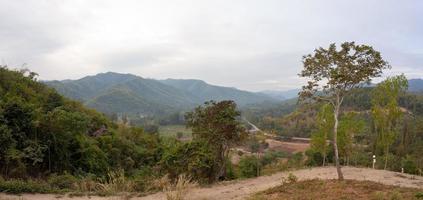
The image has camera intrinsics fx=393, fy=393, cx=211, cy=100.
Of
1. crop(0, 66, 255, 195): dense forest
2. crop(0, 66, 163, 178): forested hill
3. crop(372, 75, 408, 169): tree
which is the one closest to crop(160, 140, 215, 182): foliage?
crop(0, 66, 255, 195): dense forest

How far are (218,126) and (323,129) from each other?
7.25 metres

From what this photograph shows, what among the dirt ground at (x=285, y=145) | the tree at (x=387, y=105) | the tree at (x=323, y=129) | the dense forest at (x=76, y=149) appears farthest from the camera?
the dirt ground at (x=285, y=145)

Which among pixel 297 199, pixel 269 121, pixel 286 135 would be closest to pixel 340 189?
pixel 297 199

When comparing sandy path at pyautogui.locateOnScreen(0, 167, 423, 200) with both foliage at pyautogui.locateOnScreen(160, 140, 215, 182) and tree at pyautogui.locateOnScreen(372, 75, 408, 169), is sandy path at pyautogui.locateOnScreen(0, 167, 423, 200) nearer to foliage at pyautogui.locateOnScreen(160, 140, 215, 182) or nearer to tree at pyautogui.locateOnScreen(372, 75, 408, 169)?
foliage at pyautogui.locateOnScreen(160, 140, 215, 182)

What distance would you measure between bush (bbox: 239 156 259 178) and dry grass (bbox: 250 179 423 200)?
11.6m

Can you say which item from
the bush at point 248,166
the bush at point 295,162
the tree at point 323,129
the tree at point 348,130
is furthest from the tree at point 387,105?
the bush at point 248,166

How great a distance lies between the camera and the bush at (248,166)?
73.7 ft

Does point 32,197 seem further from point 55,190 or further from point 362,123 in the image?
point 362,123

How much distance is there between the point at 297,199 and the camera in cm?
867

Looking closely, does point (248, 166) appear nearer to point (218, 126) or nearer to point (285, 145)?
point (218, 126)

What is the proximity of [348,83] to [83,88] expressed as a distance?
19762 cm

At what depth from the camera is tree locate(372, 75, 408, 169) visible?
57.4 ft

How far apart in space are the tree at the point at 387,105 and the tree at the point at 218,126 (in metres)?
6.94

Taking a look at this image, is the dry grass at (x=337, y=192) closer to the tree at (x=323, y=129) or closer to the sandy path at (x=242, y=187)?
the sandy path at (x=242, y=187)
